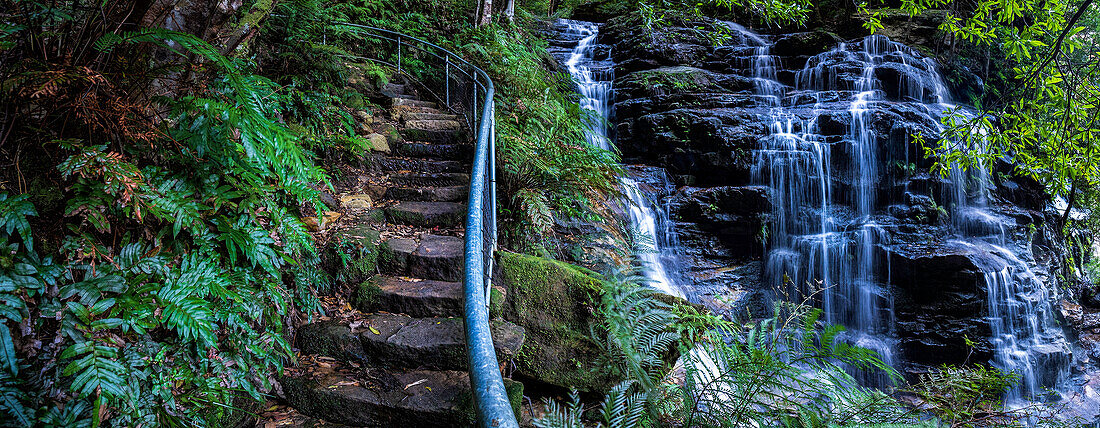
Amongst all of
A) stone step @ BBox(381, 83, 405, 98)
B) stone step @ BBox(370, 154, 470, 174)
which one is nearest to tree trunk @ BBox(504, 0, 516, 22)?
stone step @ BBox(381, 83, 405, 98)

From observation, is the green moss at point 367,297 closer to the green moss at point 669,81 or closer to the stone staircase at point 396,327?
the stone staircase at point 396,327

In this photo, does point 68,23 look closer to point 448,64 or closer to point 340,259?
point 340,259

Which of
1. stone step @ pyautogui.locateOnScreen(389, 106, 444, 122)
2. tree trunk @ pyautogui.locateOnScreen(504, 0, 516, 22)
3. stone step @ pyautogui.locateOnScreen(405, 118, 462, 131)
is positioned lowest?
stone step @ pyautogui.locateOnScreen(405, 118, 462, 131)

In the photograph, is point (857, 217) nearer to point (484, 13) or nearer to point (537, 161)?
point (537, 161)

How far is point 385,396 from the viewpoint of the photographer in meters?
2.46

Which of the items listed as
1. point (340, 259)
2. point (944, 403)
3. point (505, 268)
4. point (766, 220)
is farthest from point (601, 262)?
point (766, 220)

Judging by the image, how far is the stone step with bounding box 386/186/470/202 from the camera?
4559mm

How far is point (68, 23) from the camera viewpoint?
2182 mm

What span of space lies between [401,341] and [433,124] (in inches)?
143

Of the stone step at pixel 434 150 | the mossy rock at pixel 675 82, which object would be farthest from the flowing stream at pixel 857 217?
the stone step at pixel 434 150

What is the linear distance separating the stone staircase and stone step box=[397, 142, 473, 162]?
1.62 ft

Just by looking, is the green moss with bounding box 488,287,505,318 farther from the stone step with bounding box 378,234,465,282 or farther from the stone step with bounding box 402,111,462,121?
the stone step with bounding box 402,111,462,121

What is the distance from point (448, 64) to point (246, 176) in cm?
459

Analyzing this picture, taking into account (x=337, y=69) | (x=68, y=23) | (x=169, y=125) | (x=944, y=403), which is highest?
(x=337, y=69)
